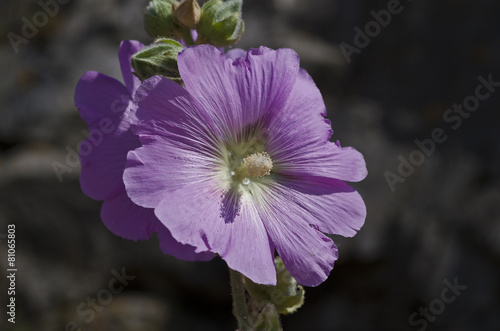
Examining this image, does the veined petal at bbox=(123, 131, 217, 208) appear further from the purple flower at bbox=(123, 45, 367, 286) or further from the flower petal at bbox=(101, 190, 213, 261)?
the flower petal at bbox=(101, 190, 213, 261)

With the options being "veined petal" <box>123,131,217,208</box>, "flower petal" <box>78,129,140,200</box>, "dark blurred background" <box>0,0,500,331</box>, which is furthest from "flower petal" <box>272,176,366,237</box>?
"dark blurred background" <box>0,0,500,331</box>

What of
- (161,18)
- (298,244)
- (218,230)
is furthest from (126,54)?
(298,244)

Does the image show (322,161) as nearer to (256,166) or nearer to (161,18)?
(256,166)

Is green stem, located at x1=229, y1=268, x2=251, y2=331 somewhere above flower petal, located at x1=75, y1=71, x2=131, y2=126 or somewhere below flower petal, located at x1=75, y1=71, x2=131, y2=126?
below

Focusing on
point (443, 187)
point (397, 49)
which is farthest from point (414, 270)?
point (397, 49)

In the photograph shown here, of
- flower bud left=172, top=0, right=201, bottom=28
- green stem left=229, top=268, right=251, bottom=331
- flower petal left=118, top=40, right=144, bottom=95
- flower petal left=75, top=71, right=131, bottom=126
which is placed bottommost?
green stem left=229, top=268, right=251, bottom=331

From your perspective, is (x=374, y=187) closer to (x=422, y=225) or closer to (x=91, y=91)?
(x=422, y=225)

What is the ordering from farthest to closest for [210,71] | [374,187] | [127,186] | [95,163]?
[374,187] → [95,163] → [210,71] → [127,186]
